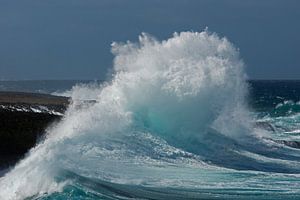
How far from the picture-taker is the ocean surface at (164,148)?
49.0 feet

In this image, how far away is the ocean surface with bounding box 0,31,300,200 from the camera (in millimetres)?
14937

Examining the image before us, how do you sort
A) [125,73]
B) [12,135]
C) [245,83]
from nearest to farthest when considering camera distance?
[12,135] < [125,73] < [245,83]

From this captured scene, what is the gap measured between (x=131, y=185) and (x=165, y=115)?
12893 mm

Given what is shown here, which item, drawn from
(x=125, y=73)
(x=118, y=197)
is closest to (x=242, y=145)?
(x=125, y=73)

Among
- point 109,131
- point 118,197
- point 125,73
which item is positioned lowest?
point 118,197

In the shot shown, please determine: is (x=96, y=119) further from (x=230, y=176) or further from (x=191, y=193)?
(x=191, y=193)

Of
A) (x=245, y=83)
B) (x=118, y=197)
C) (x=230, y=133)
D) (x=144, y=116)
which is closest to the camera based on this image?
(x=118, y=197)

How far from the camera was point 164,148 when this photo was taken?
75.5 ft

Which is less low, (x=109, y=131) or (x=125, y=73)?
(x=125, y=73)

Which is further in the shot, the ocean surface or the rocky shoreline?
the rocky shoreline

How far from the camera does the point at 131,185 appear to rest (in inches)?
618

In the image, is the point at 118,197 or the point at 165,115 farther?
the point at 165,115

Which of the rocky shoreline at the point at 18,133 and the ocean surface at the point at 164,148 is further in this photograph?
the rocky shoreline at the point at 18,133

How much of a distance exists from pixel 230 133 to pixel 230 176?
1412 centimetres
